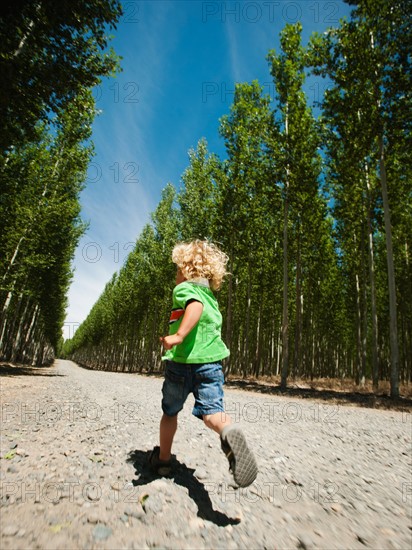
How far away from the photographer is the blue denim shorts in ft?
7.52

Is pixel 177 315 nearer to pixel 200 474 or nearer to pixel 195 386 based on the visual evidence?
pixel 195 386

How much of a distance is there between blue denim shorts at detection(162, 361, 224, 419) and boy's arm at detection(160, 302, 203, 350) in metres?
0.31

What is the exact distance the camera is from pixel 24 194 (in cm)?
1722

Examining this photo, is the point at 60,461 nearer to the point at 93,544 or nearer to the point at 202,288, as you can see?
the point at 93,544

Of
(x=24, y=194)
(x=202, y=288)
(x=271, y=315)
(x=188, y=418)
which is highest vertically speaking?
(x=24, y=194)

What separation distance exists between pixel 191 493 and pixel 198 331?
1225 mm

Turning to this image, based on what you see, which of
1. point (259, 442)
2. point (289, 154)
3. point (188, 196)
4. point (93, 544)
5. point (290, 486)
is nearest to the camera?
point (93, 544)

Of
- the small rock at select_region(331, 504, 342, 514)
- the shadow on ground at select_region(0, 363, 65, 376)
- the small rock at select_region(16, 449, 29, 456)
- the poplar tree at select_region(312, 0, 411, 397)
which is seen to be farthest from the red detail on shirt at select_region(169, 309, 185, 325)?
the shadow on ground at select_region(0, 363, 65, 376)

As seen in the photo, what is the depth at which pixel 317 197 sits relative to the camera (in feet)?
63.8

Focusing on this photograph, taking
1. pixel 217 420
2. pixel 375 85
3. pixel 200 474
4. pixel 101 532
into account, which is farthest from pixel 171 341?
pixel 375 85

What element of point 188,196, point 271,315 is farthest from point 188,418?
point 271,315

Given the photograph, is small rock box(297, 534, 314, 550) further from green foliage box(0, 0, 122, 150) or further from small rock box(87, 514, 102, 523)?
green foliage box(0, 0, 122, 150)

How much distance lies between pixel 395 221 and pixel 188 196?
49.7ft

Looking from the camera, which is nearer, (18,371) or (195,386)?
(195,386)
